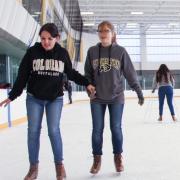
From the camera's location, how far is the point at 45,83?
9.71ft

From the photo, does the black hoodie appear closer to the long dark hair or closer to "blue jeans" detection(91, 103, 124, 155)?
"blue jeans" detection(91, 103, 124, 155)

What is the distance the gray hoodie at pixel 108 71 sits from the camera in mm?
3242

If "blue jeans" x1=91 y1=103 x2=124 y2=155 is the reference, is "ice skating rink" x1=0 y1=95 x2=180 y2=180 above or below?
below

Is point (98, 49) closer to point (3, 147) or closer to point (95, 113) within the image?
point (95, 113)

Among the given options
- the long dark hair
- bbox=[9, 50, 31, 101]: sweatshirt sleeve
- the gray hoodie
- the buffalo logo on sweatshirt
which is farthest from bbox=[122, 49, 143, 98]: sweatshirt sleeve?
the long dark hair

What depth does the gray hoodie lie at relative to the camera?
10.6ft

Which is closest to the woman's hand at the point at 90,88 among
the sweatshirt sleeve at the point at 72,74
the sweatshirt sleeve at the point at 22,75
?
the sweatshirt sleeve at the point at 72,74

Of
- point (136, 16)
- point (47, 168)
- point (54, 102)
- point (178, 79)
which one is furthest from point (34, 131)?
point (178, 79)

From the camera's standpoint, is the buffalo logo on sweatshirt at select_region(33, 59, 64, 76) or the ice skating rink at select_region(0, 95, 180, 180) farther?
the ice skating rink at select_region(0, 95, 180, 180)

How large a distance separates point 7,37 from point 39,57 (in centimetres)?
725

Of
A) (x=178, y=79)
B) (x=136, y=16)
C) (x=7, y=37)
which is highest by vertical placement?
(x=136, y=16)

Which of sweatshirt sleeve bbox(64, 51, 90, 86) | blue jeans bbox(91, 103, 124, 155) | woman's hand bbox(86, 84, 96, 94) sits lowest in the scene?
blue jeans bbox(91, 103, 124, 155)

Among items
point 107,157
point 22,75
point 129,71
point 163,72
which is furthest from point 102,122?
point 163,72

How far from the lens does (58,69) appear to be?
299cm
